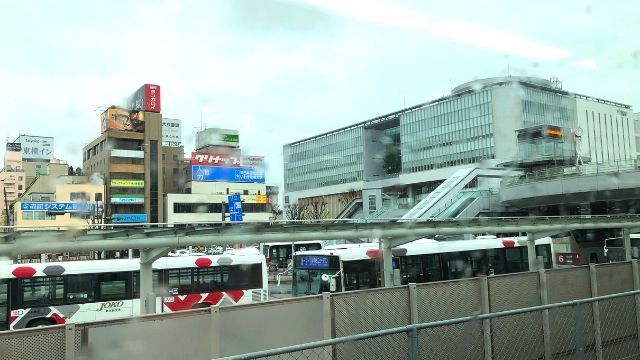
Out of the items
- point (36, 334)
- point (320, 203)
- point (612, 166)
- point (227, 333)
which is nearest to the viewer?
point (36, 334)

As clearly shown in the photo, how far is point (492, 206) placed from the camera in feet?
123

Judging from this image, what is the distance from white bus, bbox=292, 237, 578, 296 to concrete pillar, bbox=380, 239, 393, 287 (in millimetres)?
588

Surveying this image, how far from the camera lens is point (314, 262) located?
44.4 feet

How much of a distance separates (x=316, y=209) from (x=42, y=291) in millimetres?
41836

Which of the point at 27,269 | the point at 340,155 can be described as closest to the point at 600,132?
the point at 340,155

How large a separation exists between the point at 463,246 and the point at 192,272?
318 inches

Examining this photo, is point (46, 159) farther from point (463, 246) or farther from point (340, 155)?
point (463, 246)

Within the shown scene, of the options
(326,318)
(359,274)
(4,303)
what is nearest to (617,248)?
(359,274)

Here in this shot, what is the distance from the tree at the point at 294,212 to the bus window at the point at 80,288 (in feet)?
125

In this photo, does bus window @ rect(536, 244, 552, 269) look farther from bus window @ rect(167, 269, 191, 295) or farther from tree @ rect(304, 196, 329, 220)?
tree @ rect(304, 196, 329, 220)

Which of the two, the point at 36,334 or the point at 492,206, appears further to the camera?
the point at 492,206

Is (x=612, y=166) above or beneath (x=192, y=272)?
above

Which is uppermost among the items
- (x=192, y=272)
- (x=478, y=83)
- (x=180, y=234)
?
(x=478, y=83)

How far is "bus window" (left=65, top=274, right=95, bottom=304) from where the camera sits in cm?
1183
